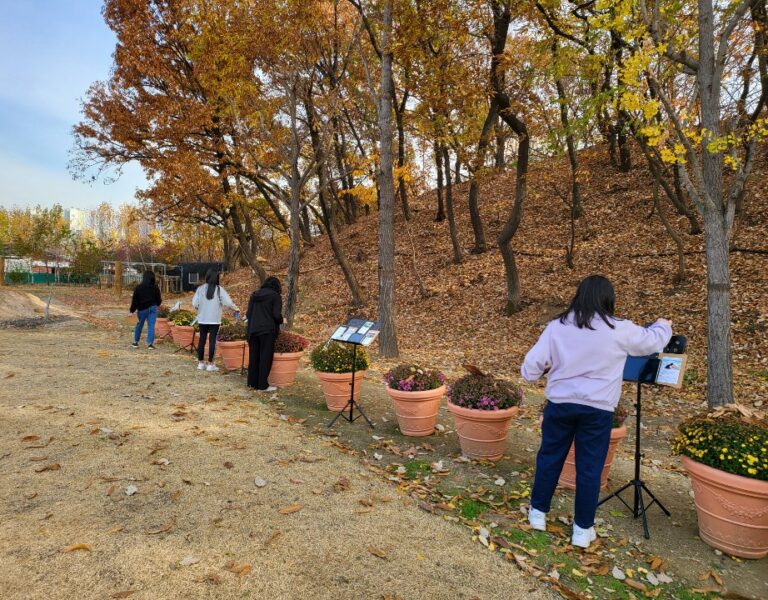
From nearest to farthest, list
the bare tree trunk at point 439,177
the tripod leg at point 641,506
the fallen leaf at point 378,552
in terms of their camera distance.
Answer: the fallen leaf at point 378,552, the tripod leg at point 641,506, the bare tree trunk at point 439,177

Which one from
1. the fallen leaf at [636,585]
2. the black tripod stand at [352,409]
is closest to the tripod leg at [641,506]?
the fallen leaf at [636,585]

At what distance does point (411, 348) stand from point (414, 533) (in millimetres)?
8648

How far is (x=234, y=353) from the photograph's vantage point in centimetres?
874

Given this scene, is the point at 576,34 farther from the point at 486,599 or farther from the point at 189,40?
the point at 189,40

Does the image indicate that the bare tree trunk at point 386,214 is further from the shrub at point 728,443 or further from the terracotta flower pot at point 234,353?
the shrub at point 728,443

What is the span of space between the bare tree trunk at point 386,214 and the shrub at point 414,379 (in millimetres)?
4457

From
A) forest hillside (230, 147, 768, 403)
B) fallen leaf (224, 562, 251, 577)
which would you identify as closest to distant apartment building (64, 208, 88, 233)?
forest hillside (230, 147, 768, 403)

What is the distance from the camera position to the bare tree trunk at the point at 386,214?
997 cm

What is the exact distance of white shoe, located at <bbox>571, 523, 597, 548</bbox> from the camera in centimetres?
328

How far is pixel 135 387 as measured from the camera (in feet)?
24.1

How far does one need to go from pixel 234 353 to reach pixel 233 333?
0.37 metres

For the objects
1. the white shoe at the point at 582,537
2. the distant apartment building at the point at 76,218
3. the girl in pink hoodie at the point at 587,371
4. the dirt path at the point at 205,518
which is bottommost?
Result: the dirt path at the point at 205,518

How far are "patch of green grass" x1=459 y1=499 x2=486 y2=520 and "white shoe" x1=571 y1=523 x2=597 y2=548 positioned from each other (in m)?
0.71

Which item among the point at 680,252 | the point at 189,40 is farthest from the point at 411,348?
the point at 189,40
